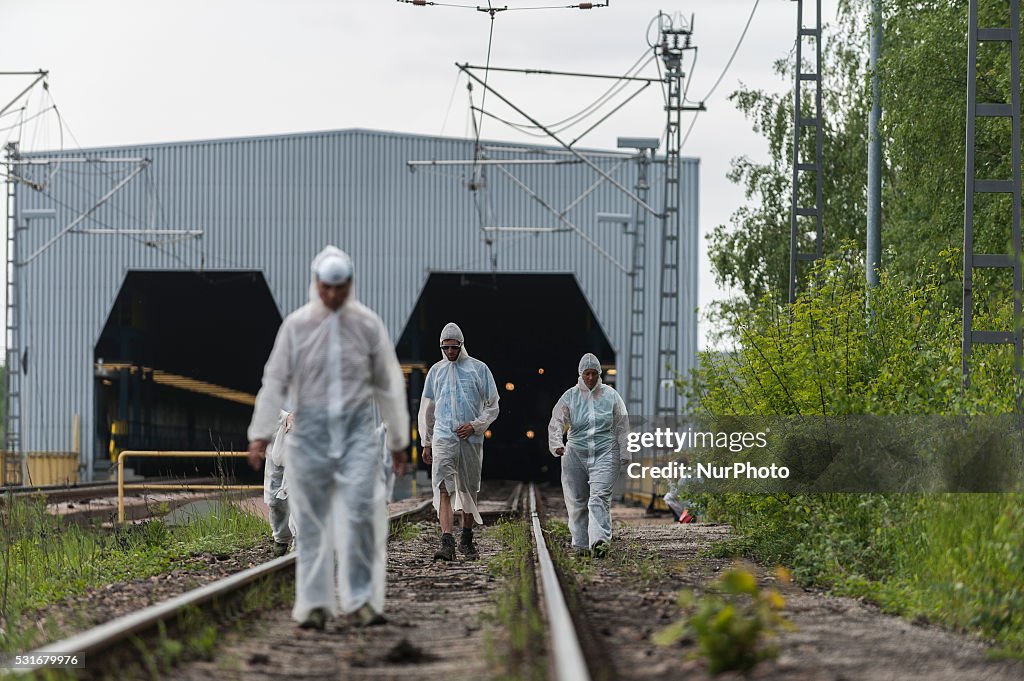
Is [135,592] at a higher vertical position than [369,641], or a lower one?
lower

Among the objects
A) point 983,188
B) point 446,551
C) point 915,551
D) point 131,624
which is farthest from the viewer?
point 983,188

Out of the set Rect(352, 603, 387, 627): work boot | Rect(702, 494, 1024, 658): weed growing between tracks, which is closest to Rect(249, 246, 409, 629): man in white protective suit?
Rect(352, 603, 387, 627): work boot

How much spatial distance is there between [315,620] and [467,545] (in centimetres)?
577

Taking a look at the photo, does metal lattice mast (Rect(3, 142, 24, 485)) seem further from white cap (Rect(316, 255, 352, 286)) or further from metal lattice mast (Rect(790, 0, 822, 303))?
white cap (Rect(316, 255, 352, 286))

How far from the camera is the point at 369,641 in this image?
727 centimetres

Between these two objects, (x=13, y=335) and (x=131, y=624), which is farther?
(x=13, y=335)

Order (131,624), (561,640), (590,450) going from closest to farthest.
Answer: (561,640) < (131,624) < (590,450)

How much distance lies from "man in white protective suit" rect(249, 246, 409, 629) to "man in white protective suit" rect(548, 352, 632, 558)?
537 cm

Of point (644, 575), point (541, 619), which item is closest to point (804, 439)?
point (644, 575)

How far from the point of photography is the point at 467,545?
44.0 ft

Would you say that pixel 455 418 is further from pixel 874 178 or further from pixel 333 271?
pixel 874 178

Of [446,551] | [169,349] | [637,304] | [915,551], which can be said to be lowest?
[446,551]

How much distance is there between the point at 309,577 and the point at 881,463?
582cm

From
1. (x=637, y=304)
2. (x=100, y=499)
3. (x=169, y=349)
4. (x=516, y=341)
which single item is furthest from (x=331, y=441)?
(x=516, y=341)
